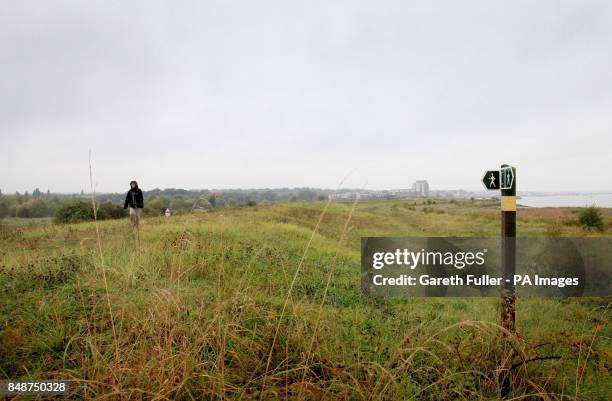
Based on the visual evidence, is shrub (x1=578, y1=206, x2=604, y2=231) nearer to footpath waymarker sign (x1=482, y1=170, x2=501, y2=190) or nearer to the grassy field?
the grassy field

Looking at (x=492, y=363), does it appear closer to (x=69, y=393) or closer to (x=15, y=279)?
(x=69, y=393)

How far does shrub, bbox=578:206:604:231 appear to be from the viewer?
16645 mm

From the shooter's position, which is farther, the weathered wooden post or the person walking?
the person walking

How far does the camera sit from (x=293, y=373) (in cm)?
279

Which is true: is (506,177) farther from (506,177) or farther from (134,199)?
(134,199)

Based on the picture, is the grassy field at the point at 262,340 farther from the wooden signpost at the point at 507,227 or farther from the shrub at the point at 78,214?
the shrub at the point at 78,214

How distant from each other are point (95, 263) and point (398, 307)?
5377 millimetres

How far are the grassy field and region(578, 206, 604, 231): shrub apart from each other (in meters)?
12.7

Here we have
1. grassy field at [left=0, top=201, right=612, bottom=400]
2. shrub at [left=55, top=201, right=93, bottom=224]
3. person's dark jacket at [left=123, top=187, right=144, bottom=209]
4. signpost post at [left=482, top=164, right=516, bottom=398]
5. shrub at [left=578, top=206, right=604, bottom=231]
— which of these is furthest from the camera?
shrub at [left=578, top=206, right=604, bottom=231]

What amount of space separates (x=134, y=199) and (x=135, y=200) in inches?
2.1

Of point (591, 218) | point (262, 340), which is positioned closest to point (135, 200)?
point (262, 340)

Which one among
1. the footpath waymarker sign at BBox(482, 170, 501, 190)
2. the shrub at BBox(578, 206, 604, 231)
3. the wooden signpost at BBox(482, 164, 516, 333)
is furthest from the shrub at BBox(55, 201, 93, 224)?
the shrub at BBox(578, 206, 604, 231)

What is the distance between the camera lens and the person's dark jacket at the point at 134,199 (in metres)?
10.9

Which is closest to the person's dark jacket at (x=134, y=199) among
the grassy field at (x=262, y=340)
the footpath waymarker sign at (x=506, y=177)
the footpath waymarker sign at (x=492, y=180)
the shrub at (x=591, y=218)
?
the grassy field at (x=262, y=340)
